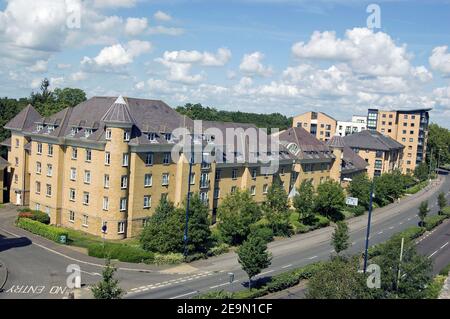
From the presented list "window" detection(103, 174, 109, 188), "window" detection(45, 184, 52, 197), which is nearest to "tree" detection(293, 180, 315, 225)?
"window" detection(103, 174, 109, 188)

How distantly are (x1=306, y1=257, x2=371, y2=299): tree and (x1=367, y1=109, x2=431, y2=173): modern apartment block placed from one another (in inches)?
4958

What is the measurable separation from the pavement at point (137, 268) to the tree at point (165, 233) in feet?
8.80

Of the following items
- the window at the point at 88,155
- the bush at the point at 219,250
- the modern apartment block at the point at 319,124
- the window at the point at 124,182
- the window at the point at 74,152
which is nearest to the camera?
the bush at the point at 219,250

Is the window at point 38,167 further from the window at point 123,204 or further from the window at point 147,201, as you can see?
the window at point 147,201

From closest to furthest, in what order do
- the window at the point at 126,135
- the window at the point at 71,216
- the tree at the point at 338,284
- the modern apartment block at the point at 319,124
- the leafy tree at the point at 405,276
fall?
the tree at the point at 338,284 < the leafy tree at the point at 405,276 < the window at the point at 126,135 < the window at the point at 71,216 < the modern apartment block at the point at 319,124

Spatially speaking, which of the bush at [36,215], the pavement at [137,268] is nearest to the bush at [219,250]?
the pavement at [137,268]

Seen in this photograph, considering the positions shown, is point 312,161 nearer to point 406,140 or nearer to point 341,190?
point 341,190

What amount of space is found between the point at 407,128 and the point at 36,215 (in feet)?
401

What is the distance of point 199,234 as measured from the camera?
5319 centimetres

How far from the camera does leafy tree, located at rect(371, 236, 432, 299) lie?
109 ft

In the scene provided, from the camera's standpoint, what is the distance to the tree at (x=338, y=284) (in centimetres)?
3033

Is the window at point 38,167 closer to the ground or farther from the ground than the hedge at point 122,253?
farther from the ground

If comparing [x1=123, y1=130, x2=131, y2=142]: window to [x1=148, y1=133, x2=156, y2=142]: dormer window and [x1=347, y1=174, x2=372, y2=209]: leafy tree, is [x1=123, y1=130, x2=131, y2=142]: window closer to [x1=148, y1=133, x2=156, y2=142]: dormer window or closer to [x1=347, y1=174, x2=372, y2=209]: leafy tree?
[x1=148, y1=133, x2=156, y2=142]: dormer window
